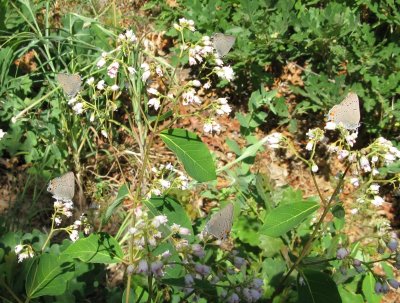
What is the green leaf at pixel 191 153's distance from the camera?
148 cm

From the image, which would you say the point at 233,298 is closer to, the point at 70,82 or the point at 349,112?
the point at 349,112

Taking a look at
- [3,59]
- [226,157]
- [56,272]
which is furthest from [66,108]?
[56,272]

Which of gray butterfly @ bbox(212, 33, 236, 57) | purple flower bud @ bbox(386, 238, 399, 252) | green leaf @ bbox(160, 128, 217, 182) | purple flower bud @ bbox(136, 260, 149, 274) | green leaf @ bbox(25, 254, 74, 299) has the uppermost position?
gray butterfly @ bbox(212, 33, 236, 57)

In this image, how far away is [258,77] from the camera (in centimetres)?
314

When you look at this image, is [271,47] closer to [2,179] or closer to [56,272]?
[2,179]

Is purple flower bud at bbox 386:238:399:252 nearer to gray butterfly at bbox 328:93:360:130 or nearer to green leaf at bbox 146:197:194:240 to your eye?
gray butterfly at bbox 328:93:360:130

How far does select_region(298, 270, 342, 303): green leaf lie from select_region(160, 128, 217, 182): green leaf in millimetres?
422

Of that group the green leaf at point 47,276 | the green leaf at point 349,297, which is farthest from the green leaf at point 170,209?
the green leaf at point 349,297

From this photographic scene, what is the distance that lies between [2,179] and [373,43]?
7.31 feet

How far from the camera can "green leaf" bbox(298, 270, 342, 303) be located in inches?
59.1

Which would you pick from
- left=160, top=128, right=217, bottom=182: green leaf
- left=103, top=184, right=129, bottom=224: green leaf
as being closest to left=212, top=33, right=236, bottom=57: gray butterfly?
left=160, top=128, right=217, bottom=182: green leaf

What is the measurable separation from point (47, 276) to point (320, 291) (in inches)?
32.9

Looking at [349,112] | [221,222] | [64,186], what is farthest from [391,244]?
[64,186]

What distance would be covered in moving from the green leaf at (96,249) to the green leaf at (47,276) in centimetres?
18
